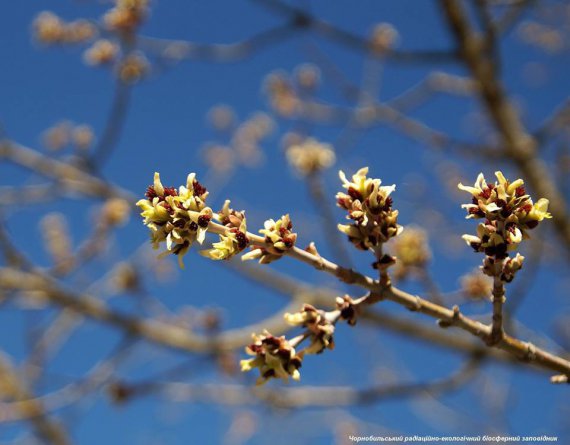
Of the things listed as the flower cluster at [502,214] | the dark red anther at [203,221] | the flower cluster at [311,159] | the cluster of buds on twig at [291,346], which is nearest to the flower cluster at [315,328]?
the cluster of buds on twig at [291,346]

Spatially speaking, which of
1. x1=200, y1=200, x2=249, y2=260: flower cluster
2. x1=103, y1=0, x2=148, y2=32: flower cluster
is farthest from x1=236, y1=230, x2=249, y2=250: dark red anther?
x1=103, y1=0, x2=148, y2=32: flower cluster

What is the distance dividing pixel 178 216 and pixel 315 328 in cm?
40

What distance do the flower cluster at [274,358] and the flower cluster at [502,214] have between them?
0.48m

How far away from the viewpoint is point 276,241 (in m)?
1.23

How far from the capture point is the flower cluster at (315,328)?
1216 mm

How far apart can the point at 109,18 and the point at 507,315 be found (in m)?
3.40

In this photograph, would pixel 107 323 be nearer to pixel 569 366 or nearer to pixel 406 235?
pixel 406 235

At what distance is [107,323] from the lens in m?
4.07

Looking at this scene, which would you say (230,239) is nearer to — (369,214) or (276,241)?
(276,241)

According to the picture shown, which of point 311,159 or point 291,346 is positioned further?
point 311,159

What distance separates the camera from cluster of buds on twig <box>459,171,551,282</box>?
1.21 metres

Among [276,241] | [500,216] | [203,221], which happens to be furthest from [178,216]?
[500,216]

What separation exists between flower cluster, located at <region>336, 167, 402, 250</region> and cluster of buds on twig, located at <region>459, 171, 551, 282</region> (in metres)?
0.17

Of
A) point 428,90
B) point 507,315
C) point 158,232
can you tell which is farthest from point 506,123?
point 158,232
